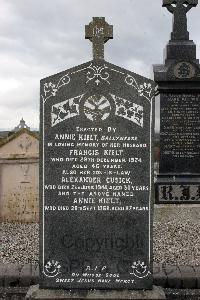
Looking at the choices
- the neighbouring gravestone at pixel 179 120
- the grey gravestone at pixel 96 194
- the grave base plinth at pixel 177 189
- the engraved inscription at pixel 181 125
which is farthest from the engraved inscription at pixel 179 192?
the grey gravestone at pixel 96 194

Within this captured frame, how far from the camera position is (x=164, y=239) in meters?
7.00

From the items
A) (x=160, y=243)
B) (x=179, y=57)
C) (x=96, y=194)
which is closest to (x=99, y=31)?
(x=96, y=194)

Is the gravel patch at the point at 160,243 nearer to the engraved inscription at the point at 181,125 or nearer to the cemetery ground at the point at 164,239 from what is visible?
the cemetery ground at the point at 164,239

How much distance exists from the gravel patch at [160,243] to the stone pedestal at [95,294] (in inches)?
68.0

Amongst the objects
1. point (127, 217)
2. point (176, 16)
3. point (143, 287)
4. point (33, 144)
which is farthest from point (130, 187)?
point (176, 16)

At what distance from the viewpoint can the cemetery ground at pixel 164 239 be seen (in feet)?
19.7

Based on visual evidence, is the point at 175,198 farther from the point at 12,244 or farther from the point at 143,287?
the point at 143,287

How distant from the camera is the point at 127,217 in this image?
163 inches

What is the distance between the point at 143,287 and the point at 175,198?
528cm

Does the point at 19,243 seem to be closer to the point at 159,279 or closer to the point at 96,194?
the point at 159,279

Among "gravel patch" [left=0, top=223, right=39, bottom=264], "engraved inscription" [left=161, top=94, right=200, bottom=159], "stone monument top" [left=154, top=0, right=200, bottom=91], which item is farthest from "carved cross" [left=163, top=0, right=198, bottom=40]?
"gravel patch" [left=0, top=223, right=39, bottom=264]

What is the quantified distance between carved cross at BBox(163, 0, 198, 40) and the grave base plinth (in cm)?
293

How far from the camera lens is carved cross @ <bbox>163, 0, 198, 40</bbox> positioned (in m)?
9.95

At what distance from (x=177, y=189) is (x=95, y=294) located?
18.3 feet
